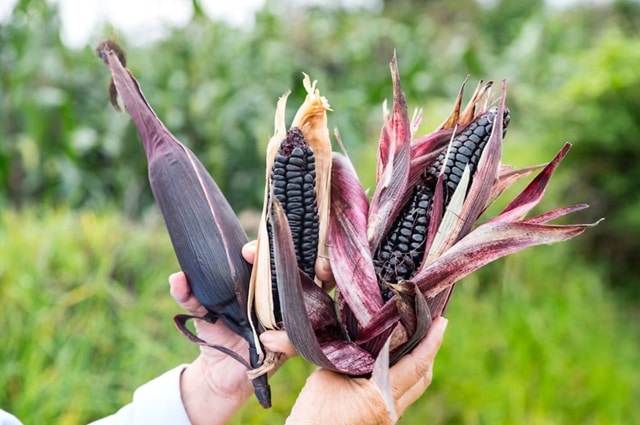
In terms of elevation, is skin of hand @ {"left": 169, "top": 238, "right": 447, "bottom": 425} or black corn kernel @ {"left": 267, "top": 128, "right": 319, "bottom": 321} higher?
black corn kernel @ {"left": 267, "top": 128, "right": 319, "bottom": 321}

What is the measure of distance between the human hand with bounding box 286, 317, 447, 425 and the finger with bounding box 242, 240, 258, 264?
22cm

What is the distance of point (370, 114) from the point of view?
5898mm

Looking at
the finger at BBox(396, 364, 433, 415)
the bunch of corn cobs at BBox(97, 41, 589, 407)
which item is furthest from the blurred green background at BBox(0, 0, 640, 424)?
the finger at BBox(396, 364, 433, 415)

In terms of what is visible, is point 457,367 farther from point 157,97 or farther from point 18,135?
point 18,135

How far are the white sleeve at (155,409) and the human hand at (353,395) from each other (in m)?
0.34

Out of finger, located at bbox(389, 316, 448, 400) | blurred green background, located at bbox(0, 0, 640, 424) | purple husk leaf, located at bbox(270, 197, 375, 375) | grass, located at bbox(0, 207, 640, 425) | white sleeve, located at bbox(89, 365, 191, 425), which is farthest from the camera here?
blurred green background, located at bbox(0, 0, 640, 424)

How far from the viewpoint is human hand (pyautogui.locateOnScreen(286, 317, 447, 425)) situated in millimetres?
1058

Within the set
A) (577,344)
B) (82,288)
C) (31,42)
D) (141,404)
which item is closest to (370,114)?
(31,42)

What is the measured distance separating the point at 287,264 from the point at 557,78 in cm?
647

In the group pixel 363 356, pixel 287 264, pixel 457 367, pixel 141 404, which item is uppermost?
pixel 287 264

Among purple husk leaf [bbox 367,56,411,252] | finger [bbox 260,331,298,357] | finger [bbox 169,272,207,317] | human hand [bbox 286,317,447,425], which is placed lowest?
human hand [bbox 286,317,447,425]

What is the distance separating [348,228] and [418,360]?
0.25 m

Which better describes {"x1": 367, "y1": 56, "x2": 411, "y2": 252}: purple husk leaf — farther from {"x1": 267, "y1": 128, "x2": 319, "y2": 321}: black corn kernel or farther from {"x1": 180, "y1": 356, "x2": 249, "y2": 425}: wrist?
{"x1": 180, "y1": 356, "x2": 249, "y2": 425}: wrist

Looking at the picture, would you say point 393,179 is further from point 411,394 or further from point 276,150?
point 411,394
